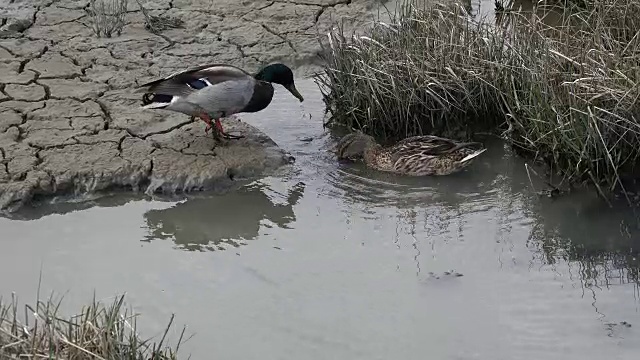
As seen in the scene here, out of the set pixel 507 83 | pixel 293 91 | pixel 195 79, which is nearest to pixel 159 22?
pixel 293 91

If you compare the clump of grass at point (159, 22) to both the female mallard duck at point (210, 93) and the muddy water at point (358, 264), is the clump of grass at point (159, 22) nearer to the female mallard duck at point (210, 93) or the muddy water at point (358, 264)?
the female mallard duck at point (210, 93)

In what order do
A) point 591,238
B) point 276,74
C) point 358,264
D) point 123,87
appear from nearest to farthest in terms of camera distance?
1. point 358,264
2. point 591,238
3. point 276,74
4. point 123,87

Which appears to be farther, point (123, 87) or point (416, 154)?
point (123, 87)

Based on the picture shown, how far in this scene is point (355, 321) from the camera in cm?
522

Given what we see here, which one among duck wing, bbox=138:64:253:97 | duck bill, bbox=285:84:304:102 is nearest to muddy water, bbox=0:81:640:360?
duck bill, bbox=285:84:304:102

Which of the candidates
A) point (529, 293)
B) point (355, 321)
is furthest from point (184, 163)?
point (529, 293)

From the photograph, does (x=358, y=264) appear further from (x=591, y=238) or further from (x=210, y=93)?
(x=210, y=93)

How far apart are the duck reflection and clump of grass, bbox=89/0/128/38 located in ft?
8.79

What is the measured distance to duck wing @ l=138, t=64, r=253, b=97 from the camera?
7.04m

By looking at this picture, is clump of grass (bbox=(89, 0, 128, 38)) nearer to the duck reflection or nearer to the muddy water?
the muddy water

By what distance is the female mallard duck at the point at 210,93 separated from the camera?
702 centimetres

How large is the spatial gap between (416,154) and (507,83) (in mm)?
815

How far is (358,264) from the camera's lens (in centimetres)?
580

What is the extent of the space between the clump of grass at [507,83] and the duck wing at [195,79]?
88 cm
